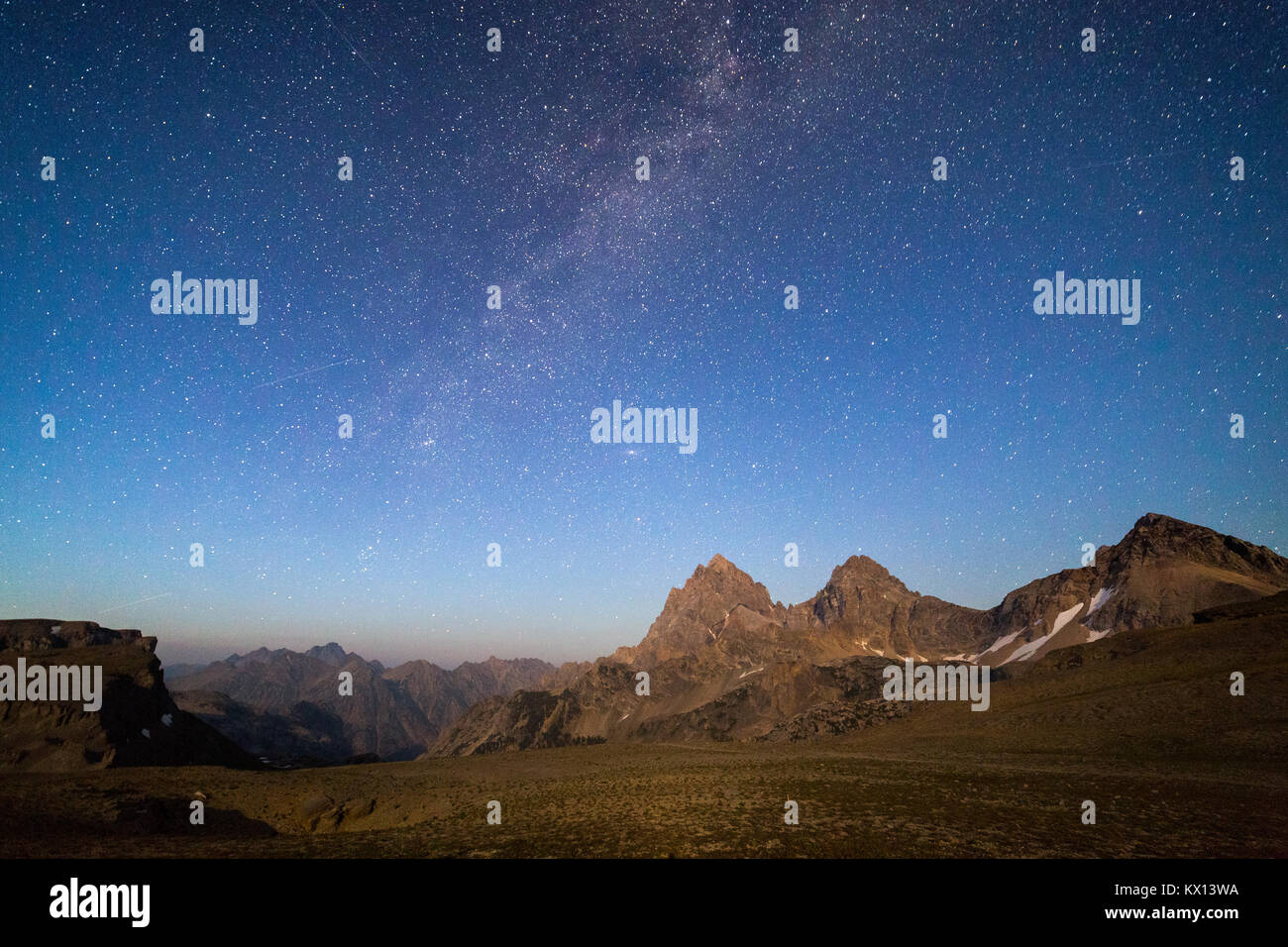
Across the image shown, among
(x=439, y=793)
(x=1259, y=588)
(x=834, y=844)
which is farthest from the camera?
(x=1259, y=588)

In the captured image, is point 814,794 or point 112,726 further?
point 112,726

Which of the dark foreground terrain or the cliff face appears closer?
the dark foreground terrain

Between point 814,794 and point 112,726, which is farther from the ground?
point 814,794

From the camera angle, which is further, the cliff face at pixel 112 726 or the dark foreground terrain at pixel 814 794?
the cliff face at pixel 112 726

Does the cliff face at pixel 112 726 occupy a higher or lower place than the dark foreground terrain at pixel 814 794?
lower

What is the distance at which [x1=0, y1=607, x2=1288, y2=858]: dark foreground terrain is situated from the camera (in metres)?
19.4

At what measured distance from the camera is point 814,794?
2736cm

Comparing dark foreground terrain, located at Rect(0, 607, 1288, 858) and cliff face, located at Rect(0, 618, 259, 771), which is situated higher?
dark foreground terrain, located at Rect(0, 607, 1288, 858)

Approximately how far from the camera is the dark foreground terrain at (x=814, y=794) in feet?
63.7
